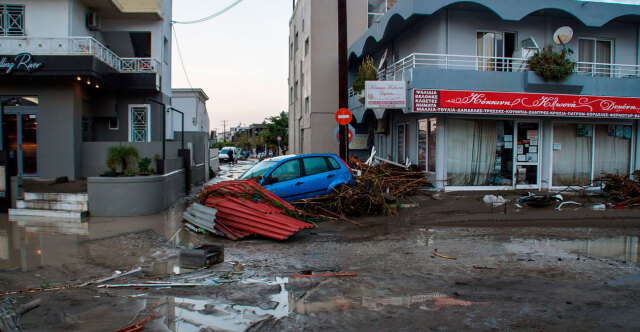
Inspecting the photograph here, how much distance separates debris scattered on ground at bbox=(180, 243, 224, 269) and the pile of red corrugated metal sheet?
162 centimetres

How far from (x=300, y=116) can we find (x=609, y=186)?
20.5 meters

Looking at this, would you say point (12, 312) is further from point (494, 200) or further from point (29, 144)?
point (29, 144)

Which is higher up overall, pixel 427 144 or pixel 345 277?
pixel 427 144

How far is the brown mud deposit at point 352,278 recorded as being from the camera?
14.4 ft

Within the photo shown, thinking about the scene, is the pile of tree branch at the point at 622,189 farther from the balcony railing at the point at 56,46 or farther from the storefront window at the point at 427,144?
the balcony railing at the point at 56,46

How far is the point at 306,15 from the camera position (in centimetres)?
2728

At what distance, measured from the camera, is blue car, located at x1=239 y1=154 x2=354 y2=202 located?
10398 millimetres

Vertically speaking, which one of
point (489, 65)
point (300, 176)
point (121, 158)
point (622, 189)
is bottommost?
point (622, 189)

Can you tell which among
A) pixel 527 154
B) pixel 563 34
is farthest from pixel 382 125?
pixel 563 34

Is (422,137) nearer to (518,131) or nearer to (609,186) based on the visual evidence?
(518,131)

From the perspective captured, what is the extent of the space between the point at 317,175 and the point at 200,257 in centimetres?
503

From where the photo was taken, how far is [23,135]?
1510 centimetres

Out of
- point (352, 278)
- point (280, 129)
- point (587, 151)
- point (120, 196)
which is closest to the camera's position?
point (352, 278)

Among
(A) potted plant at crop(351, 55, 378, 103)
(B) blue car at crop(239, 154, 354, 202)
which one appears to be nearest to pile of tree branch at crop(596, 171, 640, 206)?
(B) blue car at crop(239, 154, 354, 202)
